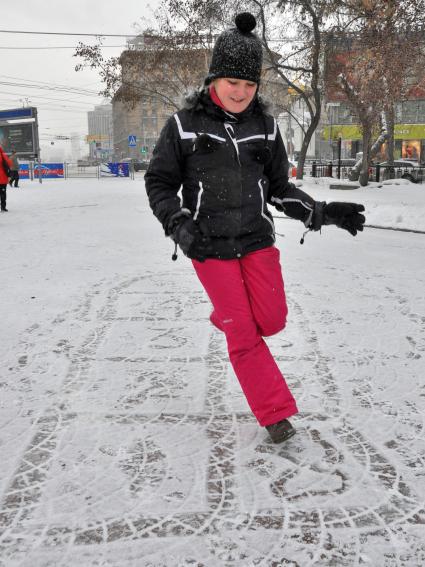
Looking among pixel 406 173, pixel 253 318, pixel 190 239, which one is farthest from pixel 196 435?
pixel 406 173

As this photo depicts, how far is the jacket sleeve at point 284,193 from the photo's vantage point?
9.23ft

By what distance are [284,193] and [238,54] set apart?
697mm

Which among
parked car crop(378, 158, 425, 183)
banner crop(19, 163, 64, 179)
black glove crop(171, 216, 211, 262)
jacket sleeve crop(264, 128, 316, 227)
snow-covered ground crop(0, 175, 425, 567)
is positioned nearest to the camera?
snow-covered ground crop(0, 175, 425, 567)

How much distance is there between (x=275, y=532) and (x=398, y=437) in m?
0.94

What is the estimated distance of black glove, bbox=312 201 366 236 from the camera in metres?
2.87

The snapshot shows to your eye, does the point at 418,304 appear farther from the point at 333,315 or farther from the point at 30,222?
the point at 30,222

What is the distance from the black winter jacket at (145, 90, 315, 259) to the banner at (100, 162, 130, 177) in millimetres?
38014

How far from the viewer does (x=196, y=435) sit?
8.79 feet

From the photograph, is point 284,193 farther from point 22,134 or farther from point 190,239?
point 22,134

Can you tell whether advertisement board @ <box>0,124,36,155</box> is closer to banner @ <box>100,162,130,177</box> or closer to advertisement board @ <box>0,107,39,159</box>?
advertisement board @ <box>0,107,39,159</box>

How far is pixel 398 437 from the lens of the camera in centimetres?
263

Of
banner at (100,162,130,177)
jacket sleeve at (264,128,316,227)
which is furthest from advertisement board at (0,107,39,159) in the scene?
jacket sleeve at (264,128,316,227)

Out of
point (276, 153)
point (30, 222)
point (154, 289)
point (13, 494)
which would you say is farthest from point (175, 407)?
point (30, 222)

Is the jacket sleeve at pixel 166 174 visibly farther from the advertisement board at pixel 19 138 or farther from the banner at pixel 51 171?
the banner at pixel 51 171
